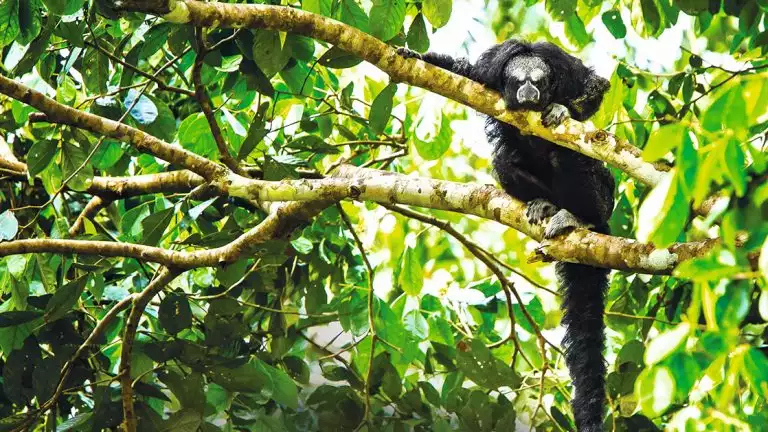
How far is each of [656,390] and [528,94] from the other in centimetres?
234

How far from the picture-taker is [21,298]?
345 cm

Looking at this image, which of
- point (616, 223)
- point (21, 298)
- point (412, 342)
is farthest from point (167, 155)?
point (616, 223)

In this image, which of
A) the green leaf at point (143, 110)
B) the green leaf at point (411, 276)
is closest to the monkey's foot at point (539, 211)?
the green leaf at point (411, 276)

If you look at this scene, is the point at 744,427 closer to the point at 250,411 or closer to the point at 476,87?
the point at 476,87

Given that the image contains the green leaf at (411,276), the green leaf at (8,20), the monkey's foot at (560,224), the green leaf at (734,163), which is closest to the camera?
the green leaf at (734,163)

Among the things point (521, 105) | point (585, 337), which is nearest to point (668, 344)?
point (521, 105)

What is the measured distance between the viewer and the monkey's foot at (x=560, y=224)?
9.46 ft

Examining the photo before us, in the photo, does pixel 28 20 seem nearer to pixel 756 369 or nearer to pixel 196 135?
→ pixel 196 135

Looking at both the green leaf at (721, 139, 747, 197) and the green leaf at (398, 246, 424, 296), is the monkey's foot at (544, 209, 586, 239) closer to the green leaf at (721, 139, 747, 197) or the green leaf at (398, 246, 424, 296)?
the green leaf at (398, 246, 424, 296)

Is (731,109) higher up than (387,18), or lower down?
lower down

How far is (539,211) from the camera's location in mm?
3410

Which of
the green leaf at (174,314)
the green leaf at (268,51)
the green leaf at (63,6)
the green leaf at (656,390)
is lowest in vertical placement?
the green leaf at (656,390)

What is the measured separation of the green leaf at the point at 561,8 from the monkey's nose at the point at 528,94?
33cm

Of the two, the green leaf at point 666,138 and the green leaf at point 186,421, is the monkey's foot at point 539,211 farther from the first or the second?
the green leaf at point 666,138
